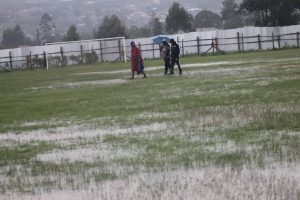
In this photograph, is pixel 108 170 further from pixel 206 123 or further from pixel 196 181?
pixel 206 123

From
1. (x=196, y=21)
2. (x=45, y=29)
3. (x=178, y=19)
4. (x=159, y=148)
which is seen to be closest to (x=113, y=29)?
(x=178, y=19)

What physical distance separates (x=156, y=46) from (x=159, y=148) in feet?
170

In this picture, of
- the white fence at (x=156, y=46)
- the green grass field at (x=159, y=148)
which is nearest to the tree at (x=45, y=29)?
the white fence at (x=156, y=46)

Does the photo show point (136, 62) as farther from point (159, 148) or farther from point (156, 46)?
point (156, 46)

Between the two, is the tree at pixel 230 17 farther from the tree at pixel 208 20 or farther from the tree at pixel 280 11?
the tree at pixel 280 11

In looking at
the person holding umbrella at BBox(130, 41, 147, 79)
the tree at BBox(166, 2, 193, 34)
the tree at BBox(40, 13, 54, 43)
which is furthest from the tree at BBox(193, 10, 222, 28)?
the person holding umbrella at BBox(130, 41, 147, 79)

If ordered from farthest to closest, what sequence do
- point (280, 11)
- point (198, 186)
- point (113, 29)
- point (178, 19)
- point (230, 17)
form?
point (230, 17) < point (113, 29) < point (178, 19) < point (280, 11) < point (198, 186)

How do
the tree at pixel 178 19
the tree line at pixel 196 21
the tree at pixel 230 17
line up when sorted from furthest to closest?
the tree at pixel 230 17 → the tree at pixel 178 19 → the tree line at pixel 196 21

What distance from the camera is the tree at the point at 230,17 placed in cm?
13338

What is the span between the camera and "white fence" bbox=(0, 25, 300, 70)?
182ft

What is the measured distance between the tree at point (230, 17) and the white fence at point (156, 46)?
74.3m

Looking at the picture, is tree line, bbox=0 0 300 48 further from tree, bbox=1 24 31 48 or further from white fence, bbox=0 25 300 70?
white fence, bbox=0 25 300 70

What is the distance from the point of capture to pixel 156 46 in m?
60.7

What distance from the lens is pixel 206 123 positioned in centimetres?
1152
